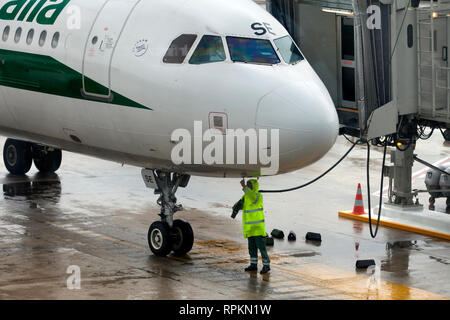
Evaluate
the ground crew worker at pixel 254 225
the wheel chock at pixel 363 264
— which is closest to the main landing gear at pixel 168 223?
the ground crew worker at pixel 254 225

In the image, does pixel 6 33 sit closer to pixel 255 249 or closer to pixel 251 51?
pixel 251 51

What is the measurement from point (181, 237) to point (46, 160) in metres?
10.7

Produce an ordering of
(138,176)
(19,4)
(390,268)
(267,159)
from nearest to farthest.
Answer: (267,159)
(390,268)
(19,4)
(138,176)

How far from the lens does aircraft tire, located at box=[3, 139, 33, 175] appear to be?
28.1 meters

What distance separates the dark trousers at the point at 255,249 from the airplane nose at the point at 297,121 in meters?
1.79

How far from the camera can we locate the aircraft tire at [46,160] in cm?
2842

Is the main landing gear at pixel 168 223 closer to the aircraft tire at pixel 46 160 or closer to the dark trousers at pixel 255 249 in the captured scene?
the dark trousers at pixel 255 249

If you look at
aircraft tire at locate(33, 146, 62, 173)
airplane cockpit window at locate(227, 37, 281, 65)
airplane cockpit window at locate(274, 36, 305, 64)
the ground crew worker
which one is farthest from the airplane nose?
aircraft tire at locate(33, 146, 62, 173)

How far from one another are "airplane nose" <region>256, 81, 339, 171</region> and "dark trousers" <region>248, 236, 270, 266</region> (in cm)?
179

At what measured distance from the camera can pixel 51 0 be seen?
19.8 meters

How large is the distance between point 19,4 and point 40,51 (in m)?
1.84
